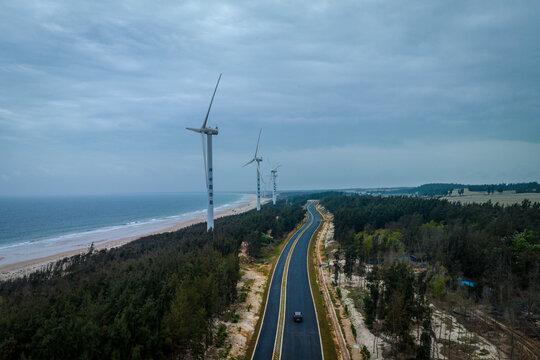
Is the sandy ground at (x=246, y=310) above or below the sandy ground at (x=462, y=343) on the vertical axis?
above

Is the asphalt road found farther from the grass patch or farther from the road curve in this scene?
the grass patch

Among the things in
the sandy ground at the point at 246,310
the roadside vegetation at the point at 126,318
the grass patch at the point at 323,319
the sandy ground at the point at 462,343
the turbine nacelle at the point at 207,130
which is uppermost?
the turbine nacelle at the point at 207,130

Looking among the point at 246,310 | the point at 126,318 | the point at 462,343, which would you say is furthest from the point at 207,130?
the point at 462,343

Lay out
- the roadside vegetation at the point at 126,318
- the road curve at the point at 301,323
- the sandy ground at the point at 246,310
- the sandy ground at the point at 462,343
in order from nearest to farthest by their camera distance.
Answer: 1. the roadside vegetation at the point at 126,318
2. the sandy ground at the point at 462,343
3. the road curve at the point at 301,323
4. the sandy ground at the point at 246,310

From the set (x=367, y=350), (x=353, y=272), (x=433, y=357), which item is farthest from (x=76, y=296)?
(x=353, y=272)

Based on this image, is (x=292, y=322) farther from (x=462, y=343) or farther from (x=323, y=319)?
(x=462, y=343)

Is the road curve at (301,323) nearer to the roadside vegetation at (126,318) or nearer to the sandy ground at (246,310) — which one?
the sandy ground at (246,310)

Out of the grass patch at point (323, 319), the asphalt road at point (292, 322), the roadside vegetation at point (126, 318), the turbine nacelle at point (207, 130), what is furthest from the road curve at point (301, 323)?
the turbine nacelle at point (207, 130)

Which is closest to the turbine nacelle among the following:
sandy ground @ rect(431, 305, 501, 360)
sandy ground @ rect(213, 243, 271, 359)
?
sandy ground @ rect(213, 243, 271, 359)
